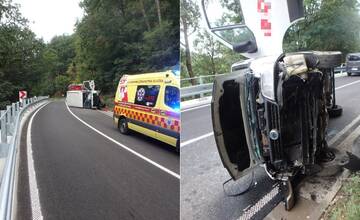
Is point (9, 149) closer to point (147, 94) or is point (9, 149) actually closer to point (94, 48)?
point (147, 94)

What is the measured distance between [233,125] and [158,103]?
1.67 feet

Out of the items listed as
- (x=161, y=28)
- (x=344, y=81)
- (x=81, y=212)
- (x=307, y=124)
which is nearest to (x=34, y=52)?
(x=161, y=28)

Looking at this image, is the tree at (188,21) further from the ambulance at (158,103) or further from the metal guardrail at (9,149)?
the metal guardrail at (9,149)

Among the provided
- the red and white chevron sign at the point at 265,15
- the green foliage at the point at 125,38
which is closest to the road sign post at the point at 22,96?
the green foliage at the point at 125,38

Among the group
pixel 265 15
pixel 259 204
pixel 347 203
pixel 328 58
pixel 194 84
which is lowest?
pixel 259 204

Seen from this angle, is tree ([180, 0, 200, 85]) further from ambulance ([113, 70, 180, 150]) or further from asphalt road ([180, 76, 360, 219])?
asphalt road ([180, 76, 360, 219])

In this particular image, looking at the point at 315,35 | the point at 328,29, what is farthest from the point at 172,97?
the point at 328,29

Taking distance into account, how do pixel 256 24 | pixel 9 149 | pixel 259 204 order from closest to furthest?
pixel 259 204 < pixel 256 24 < pixel 9 149

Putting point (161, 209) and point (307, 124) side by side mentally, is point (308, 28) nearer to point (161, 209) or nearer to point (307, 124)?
point (307, 124)

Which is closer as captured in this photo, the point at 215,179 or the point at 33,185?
the point at 33,185

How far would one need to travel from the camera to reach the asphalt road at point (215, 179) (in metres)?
1.94

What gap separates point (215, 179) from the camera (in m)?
2.41

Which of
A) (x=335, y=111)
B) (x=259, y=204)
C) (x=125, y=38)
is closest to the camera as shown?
(x=125, y=38)

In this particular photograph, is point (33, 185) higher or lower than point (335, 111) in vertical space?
lower
